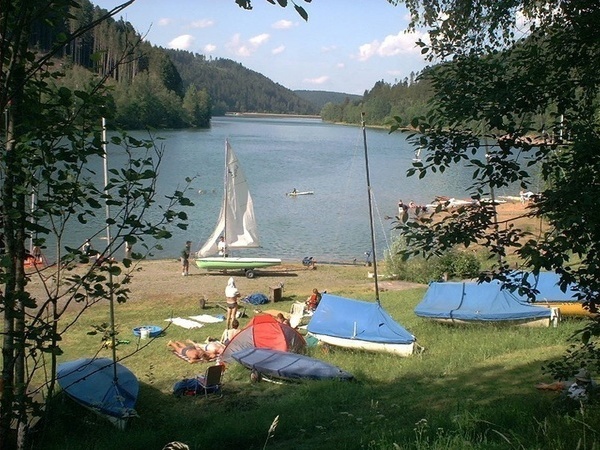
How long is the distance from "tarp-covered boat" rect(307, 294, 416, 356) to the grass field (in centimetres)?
24

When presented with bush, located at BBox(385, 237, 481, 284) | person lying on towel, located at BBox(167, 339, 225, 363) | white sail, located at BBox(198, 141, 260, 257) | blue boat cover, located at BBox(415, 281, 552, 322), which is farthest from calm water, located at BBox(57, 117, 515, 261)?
bush, located at BBox(385, 237, 481, 284)

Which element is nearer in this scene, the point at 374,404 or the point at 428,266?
the point at 374,404

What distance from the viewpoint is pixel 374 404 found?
9.36 metres

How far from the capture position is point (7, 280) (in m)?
3.57

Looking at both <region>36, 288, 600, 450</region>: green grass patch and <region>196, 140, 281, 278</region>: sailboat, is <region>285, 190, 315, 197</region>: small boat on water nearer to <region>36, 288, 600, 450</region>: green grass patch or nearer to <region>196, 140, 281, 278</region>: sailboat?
<region>196, 140, 281, 278</region>: sailboat

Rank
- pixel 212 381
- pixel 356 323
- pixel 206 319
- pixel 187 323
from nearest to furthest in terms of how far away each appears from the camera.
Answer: pixel 212 381, pixel 356 323, pixel 187 323, pixel 206 319

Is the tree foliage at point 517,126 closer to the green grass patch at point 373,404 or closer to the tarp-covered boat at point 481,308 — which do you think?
the green grass patch at point 373,404

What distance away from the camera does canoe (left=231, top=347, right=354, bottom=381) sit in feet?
36.8

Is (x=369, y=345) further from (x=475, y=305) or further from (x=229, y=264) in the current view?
(x=229, y=264)

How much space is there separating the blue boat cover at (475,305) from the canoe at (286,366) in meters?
4.04

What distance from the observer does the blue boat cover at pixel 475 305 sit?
14.4 meters

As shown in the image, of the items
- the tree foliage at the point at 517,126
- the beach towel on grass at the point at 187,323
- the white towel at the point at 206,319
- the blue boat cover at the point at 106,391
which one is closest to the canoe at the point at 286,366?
the blue boat cover at the point at 106,391

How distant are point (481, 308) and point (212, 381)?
21.6 feet

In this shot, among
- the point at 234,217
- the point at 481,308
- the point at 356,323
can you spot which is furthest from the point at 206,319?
the point at 234,217
